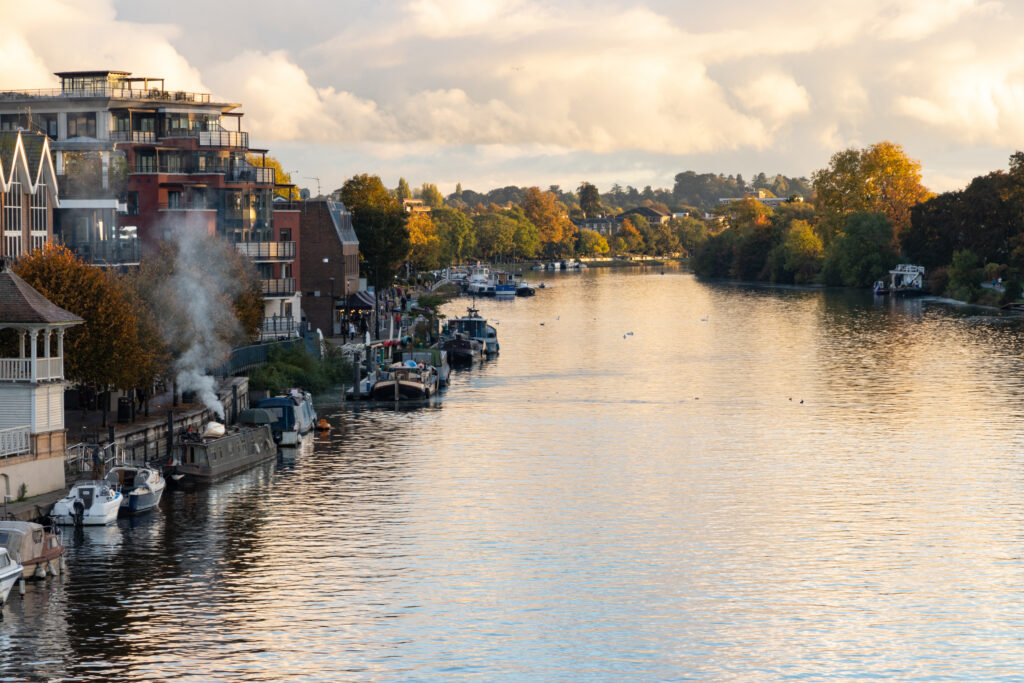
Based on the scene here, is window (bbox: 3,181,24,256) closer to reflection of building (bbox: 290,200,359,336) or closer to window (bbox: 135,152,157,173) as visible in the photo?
window (bbox: 135,152,157,173)

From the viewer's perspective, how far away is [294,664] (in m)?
44.2

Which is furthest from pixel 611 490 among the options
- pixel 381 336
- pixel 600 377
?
pixel 381 336

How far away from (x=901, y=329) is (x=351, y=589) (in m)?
131

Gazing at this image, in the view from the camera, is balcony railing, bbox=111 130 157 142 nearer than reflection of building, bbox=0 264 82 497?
No

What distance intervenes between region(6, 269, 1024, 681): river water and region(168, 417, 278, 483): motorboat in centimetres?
120

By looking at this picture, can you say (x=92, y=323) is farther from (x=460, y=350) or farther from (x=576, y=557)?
(x=460, y=350)

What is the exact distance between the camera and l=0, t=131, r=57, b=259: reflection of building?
3346 inches

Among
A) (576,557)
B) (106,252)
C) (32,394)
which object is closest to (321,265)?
(106,252)

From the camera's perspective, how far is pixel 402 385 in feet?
346

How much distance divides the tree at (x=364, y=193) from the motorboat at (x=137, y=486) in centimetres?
10879

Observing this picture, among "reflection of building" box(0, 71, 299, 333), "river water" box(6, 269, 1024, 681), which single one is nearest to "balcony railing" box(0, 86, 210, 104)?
"reflection of building" box(0, 71, 299, 333)

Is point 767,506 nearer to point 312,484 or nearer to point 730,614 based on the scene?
point 730,614

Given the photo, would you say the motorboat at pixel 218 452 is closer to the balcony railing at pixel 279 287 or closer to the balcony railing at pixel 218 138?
the balcony railing at pixel 279 287

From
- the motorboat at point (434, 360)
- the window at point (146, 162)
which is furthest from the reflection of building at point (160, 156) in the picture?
the motorboat at point (434, 360)
